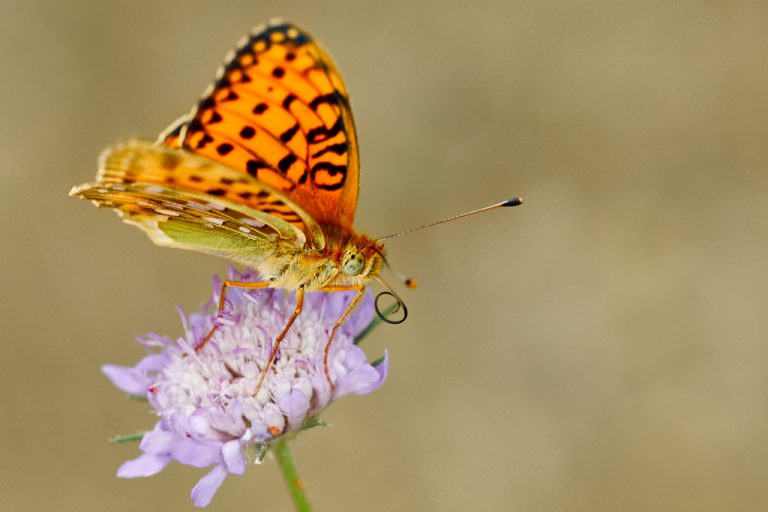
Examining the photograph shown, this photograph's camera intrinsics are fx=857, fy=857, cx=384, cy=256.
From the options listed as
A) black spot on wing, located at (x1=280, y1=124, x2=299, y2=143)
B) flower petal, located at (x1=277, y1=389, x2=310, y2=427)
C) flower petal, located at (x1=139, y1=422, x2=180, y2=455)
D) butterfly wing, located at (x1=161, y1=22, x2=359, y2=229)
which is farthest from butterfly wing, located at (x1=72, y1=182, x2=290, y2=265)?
flower petal, located at (x1=139, y1=422, x2=180, y2=455)

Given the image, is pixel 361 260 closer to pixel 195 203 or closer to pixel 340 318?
pixel 340 318

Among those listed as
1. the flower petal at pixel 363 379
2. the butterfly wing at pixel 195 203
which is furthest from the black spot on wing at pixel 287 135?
the flower petal at pixel 363 379

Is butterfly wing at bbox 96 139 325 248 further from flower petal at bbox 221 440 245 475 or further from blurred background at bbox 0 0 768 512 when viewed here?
blurred background at bbox 0 0 768 512

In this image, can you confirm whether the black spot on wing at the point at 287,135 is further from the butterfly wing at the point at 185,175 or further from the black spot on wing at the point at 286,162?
the butterfly wing at the point at 185,175

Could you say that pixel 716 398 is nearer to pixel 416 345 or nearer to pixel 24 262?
pixel 416 345

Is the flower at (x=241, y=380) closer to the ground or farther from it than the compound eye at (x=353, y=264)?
closer to the ground

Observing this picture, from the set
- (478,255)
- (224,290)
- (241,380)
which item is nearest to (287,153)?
(224,290)

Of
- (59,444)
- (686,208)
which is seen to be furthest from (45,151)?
(686,208)
